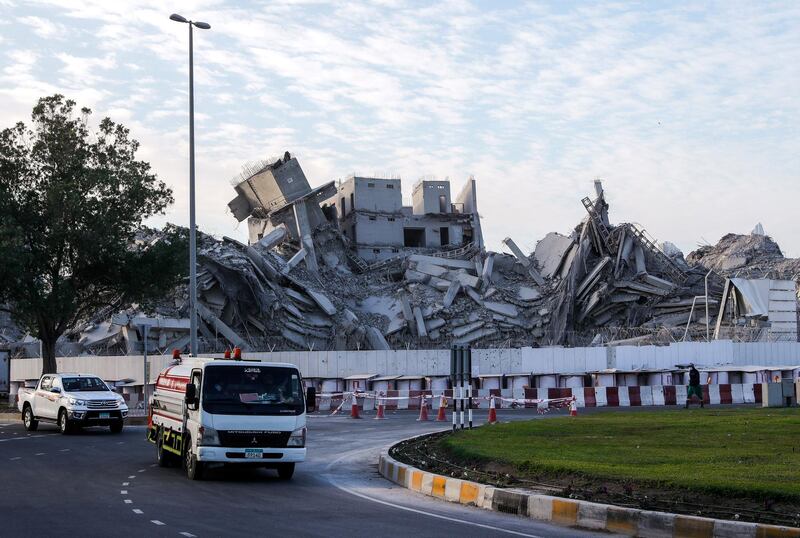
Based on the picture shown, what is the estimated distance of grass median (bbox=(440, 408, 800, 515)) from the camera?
39.8 ft

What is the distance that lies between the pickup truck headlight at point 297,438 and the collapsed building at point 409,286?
38.6 metres

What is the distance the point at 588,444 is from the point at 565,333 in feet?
167

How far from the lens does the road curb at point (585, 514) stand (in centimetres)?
989

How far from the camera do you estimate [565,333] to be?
227 feet

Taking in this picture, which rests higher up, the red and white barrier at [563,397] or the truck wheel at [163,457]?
the red and white barrier at [563,397]

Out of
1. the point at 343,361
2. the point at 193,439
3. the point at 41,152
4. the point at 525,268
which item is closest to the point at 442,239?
the point at 525,268

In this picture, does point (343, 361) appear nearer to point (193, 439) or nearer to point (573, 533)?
point (193, 439)

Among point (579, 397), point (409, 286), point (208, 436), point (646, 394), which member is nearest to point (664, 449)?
point (208, 436)

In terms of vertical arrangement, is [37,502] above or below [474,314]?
below

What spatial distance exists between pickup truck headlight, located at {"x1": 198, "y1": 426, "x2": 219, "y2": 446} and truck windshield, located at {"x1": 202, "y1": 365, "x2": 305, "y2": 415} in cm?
32

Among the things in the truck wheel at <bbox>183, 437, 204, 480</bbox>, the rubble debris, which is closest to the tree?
the truck wheel at <bbox>183, 437, 204, 480</bbox>

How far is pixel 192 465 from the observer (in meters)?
16.4

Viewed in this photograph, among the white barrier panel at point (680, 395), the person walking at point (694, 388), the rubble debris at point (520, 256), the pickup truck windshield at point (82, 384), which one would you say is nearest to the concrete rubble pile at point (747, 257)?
the rubble debris at point (520, 256)

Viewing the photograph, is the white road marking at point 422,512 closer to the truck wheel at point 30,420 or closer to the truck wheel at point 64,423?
the truck wheel at point 64,423
